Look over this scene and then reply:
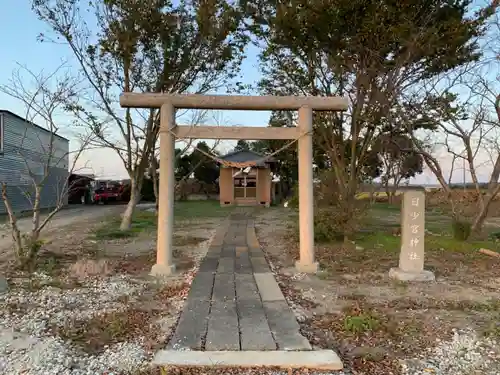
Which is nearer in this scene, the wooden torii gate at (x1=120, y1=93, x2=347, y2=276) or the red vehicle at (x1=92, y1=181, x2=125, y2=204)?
the wooden torii gate at (x1=120, y1=93, x2=347, y2=276)

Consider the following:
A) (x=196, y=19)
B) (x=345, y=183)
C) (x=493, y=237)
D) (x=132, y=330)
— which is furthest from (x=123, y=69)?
(x=493, y=237)

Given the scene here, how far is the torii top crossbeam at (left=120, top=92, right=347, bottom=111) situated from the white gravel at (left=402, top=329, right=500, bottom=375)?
12.9ft

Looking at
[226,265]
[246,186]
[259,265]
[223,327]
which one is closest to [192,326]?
[223,327]

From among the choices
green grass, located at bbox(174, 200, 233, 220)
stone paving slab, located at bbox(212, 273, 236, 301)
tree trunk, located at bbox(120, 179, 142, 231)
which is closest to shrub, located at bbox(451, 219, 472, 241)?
stone paving slab, located at bbox(212, 273, 236, 301)

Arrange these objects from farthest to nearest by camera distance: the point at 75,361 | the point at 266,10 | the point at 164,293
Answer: the point at 266,10 → the point at 164,293 → the point at 75,361

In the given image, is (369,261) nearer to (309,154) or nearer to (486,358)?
(309,154)

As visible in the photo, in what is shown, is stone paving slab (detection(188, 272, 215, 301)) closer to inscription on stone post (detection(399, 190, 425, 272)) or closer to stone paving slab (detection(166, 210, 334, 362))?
stone paving slab (detection(166, 210, 334, 362))

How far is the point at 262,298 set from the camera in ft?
16.6

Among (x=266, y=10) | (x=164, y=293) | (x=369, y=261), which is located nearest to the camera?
(x=164, y=293)

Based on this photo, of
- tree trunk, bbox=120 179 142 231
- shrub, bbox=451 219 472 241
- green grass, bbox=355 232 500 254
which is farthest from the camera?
tree trunk, bbox=120 179 142 231

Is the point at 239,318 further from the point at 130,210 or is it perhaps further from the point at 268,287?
the point at 130,210

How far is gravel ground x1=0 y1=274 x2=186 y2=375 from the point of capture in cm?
317

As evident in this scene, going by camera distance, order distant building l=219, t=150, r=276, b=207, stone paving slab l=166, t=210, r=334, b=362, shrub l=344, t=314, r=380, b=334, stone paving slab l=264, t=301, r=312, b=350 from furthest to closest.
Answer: distant building l=219, t=150, r=276, b=207 < shrub l=344, t=314, r=380, b=334 < stone paving slab l=264, t=301, r=312, b=350 < stone paving slab l=166, t=210, r=334, b=362

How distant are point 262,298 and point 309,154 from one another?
2611 millimetres
